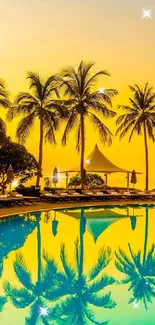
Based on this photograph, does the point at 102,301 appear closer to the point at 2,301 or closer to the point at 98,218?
the point at 2,301

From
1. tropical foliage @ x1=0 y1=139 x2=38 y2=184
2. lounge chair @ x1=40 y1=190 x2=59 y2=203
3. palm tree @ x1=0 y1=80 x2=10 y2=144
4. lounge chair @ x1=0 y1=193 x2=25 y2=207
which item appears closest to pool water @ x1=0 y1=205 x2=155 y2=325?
lounge chair @ x1=0 y1=193 x2=25 y2=207

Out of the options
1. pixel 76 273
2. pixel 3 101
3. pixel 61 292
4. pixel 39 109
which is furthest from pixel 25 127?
pixel 61 292

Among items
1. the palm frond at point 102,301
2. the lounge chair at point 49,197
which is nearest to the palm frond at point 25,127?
the lounge chair at point 49,197

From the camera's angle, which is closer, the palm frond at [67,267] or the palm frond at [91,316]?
the palm frond at [91,316]

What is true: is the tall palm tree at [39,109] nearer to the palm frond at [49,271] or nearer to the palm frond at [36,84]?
the palm frond at [36,84]

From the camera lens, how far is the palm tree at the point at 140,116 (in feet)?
111

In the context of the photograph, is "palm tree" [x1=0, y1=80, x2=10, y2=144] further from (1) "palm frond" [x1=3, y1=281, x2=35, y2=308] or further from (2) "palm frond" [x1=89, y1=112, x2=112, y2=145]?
(1) "palm frond" [x1=3, y1=281, x2=35, y2=308]

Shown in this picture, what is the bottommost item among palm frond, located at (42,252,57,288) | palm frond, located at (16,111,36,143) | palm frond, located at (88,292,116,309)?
palm frond, located at (88,292,116,309)

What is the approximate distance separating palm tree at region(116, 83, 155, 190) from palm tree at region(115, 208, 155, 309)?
21.7 m

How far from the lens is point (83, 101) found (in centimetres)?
3006

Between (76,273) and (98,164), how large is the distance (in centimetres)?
2121

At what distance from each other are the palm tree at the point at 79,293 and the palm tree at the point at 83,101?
19.4m

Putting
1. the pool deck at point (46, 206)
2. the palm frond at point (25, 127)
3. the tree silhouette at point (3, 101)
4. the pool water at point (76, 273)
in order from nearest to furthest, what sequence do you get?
the pool water at point (76, 273) → the pool deck at point (46, 206) → the tree silhouette at point (3, 101) → the palm frond at point (25, 127)

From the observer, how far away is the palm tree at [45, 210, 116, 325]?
7.14 meters
